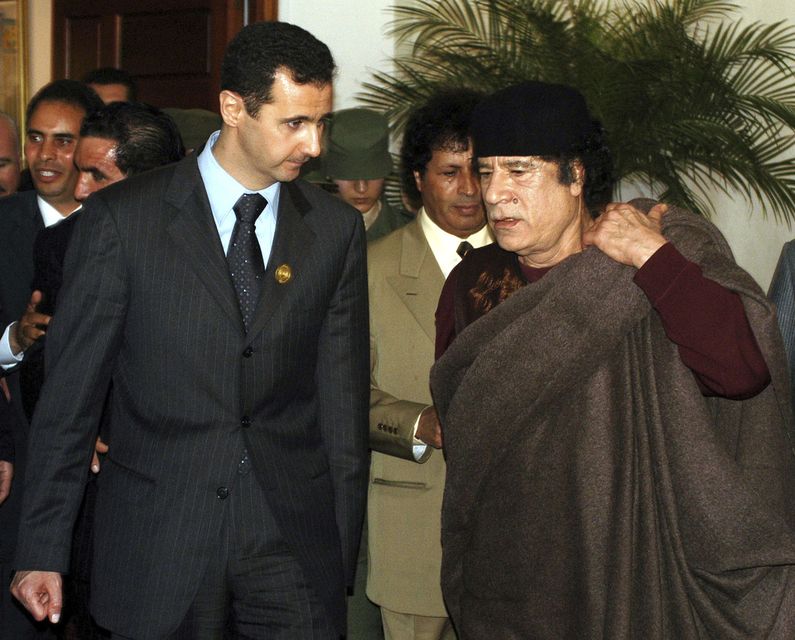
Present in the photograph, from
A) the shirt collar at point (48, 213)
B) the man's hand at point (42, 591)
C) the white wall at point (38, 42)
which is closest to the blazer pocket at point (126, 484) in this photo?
the man's hand at point (42, 591)

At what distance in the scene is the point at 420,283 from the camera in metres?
4.07

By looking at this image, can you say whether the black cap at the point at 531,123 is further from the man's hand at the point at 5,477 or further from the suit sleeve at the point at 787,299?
the man's hand at the point at 5,477

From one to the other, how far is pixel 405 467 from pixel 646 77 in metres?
2.56

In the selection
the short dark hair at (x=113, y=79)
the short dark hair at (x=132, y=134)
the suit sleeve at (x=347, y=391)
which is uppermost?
the short dark hair at (x=113, y=79)

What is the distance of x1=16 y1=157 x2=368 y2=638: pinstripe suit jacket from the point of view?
2.96 m

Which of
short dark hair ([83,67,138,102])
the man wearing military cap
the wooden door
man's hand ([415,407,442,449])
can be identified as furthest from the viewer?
the wooden door

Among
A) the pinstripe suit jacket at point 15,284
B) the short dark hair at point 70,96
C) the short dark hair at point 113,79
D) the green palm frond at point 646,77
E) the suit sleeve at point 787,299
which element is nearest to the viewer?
the suit sleeve at point 787,299

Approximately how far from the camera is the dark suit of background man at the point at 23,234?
4113 millimetres

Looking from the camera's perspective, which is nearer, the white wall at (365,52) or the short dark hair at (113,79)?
the short dark hair at (113,79)

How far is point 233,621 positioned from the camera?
3070 mm

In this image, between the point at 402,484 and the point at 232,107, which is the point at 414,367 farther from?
the point at 232,107

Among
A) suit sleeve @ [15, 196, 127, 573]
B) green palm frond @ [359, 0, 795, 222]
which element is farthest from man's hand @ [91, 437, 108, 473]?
green palm frond @ [359, 0, 795, 222]

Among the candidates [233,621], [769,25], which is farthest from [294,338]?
[769,25]

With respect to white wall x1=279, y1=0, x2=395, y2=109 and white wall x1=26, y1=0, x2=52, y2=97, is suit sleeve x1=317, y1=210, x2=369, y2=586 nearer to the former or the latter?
white wall x1=279, y1=0, x2=395, y2=109
